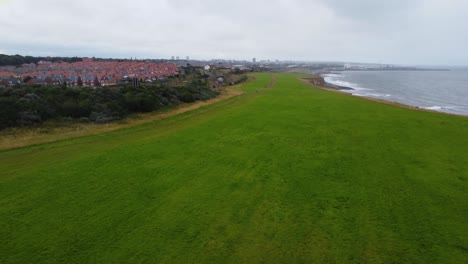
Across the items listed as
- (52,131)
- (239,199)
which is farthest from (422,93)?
(52,131)

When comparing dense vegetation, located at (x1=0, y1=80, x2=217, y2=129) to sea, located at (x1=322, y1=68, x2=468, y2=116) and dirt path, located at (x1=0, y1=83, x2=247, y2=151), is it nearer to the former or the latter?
dirt path, located at (x1=0, y1=83, x2=247, y2=151)

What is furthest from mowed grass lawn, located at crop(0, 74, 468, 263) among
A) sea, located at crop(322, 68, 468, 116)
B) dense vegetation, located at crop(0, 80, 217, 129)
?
sea, located at crop(322, 68, 468, 116)

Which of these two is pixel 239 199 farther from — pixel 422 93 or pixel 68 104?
pixel 422 93

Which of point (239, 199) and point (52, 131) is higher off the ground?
point (52, 131)

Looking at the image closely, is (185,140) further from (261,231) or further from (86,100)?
(86,100)

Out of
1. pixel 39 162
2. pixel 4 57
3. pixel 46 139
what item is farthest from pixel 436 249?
pixel 4 57

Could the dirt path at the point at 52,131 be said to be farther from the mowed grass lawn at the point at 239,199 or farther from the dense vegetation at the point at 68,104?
the mowed grass lawn at the point at 239,199
